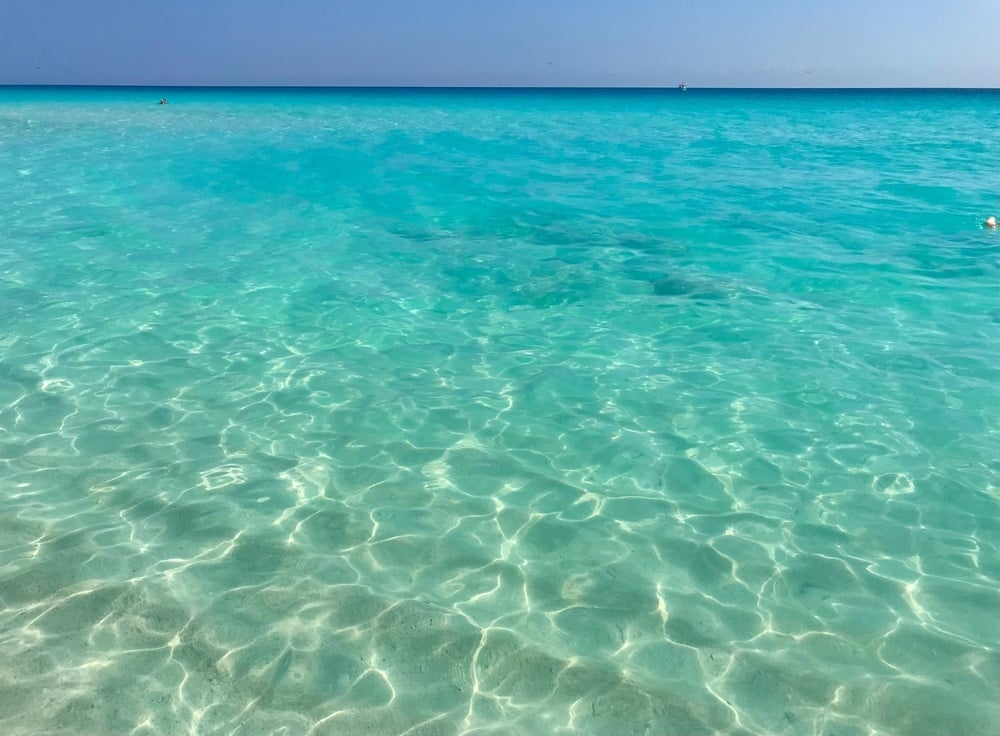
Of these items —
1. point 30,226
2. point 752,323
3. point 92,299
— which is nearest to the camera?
point 752,323

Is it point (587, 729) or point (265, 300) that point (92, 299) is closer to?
point (265, 300)

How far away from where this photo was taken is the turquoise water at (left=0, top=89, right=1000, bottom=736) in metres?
4.98

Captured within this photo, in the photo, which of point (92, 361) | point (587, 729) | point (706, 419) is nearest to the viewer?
point (587, 729)

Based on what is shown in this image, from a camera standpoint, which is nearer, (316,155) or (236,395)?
(236,395)

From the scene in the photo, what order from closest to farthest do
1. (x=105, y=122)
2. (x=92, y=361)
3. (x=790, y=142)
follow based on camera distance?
(x=92, y=361), (x=790, y=142), (x=105, y=122)

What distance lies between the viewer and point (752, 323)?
37.5ft

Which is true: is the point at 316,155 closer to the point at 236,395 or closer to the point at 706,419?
the point at 236,395

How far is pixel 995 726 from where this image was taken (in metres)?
4.70

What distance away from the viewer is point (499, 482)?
7.32 meters

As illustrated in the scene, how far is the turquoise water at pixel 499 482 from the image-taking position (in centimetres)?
498

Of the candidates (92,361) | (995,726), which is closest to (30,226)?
(92,361)

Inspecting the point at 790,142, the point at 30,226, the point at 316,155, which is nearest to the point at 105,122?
the point at 316,155

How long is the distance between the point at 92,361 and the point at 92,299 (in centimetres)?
287

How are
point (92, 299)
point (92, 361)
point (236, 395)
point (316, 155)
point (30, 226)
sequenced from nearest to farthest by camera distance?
point (236, 395), point (92, 361), point (92, 299), point (30, 226), point (316, 155)
